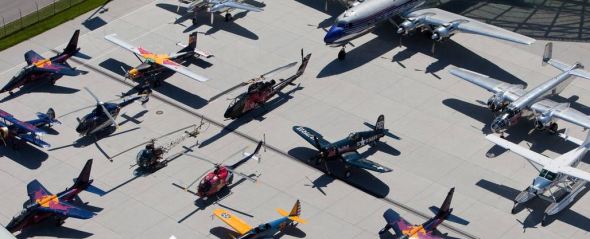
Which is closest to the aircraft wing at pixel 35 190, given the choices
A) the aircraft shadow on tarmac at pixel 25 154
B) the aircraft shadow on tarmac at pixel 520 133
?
the aircraft shadow on tarmac at pixel 25 154

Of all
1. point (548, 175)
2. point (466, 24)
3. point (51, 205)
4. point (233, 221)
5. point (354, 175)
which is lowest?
point (354, 175)

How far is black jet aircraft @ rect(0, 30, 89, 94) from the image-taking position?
87625 mm

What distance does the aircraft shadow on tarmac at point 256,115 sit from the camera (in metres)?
82.7

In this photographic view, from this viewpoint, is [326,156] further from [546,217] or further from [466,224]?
[546,217]

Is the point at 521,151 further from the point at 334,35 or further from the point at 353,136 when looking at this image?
the point at 334,35

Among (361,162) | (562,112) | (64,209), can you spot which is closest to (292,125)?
(361,162)

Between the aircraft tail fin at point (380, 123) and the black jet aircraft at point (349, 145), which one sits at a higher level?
the aircraft tail fin at point (380, 123)

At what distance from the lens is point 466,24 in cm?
9369

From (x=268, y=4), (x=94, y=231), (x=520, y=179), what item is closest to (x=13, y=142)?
(x=94, y=231)

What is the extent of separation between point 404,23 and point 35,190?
39535 millimetres

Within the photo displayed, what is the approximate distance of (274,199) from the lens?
75.6 m

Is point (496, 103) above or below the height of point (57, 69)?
below

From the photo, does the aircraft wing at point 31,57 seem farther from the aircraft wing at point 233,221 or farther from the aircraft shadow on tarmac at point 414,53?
the aircraft wing at point 233,221

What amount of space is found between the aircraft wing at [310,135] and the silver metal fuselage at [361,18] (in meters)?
14.5
